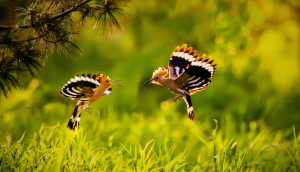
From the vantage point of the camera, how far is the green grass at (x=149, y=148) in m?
1.72

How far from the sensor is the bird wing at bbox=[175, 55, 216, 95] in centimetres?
125

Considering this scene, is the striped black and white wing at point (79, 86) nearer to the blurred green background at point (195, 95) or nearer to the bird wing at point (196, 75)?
the bird wing at point (196, 75)

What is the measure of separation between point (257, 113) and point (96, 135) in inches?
52.0

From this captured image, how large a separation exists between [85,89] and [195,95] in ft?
5.68

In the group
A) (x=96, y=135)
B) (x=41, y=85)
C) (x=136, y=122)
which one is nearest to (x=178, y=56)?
(x=96, y=135)

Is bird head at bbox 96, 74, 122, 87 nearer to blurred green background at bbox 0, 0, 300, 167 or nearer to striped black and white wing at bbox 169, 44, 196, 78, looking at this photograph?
striped black and white wing at bbox 169, 44, 196, 78

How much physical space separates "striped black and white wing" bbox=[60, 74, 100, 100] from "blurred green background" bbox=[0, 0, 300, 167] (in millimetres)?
1137

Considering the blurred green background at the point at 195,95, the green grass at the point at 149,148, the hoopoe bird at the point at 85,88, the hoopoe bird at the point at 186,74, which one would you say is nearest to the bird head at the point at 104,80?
the hoopoe bird at the point at 85,88

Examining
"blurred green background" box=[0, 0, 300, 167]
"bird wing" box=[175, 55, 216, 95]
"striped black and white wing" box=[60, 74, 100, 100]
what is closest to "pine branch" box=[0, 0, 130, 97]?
"striped black and white wing" box=[60, 74, 100, 100]

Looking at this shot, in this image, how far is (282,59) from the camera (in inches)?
124

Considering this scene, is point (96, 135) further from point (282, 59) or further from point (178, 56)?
point (282, 59)

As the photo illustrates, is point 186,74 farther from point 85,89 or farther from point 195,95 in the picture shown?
point 195,95

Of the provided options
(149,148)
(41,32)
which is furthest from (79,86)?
(149,148)

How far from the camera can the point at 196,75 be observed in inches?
50.5
